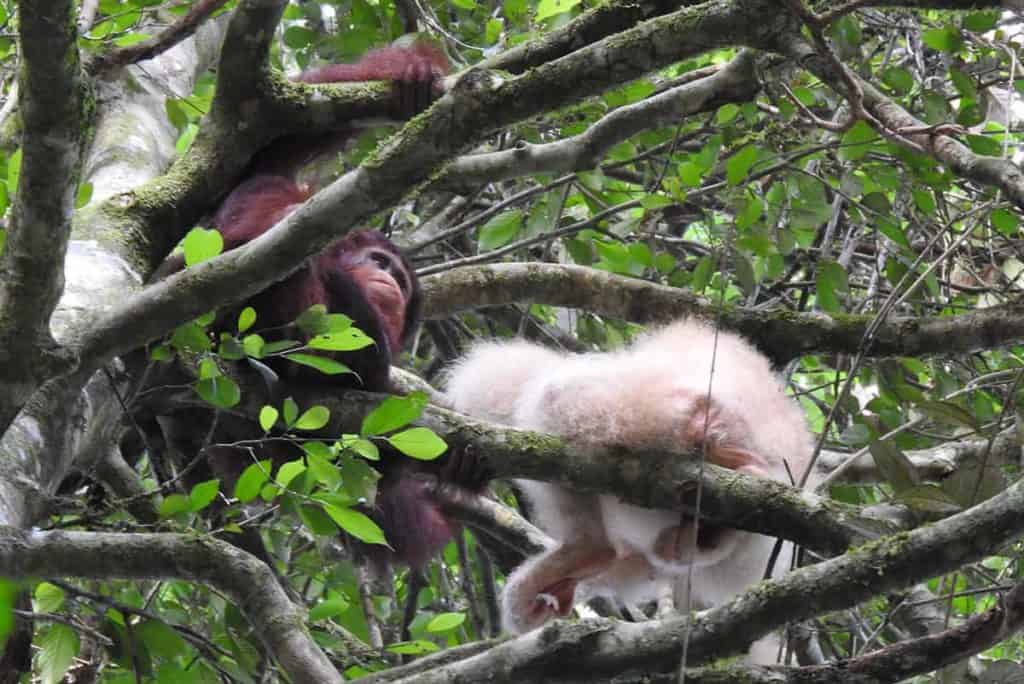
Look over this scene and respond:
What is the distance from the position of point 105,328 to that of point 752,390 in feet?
6.64

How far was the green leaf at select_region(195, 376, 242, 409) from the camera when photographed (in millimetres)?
3148

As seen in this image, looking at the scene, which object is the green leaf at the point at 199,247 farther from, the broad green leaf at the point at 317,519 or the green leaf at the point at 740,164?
the green leaf at the point at 740,164

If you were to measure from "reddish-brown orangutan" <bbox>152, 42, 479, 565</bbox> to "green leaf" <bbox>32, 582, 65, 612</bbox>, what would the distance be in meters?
0.75

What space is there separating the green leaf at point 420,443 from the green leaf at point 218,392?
19.3 inches

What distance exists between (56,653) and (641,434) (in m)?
1.68

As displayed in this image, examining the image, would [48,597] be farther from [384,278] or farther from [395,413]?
[384,278]

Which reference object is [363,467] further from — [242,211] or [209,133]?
[209,133]

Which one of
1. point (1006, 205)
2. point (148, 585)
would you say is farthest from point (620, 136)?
point (148, 585)

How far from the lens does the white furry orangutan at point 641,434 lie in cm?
362

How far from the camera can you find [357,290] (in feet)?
13.2

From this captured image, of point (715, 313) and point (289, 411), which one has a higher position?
point (289, 411)

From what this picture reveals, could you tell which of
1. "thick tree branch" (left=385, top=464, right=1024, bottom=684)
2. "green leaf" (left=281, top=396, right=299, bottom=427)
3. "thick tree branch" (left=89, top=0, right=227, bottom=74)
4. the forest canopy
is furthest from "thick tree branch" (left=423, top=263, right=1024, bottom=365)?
"thick tree branch" (left=385, top=464, right=1024, bottom=684)

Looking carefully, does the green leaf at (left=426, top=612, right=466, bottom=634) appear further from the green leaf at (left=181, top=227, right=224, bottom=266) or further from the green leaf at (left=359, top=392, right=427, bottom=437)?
the green leaf at (left=181, top=227, right=224, bottom=266)

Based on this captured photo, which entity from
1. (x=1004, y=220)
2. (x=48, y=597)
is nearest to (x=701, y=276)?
(x=1004, y=220)
